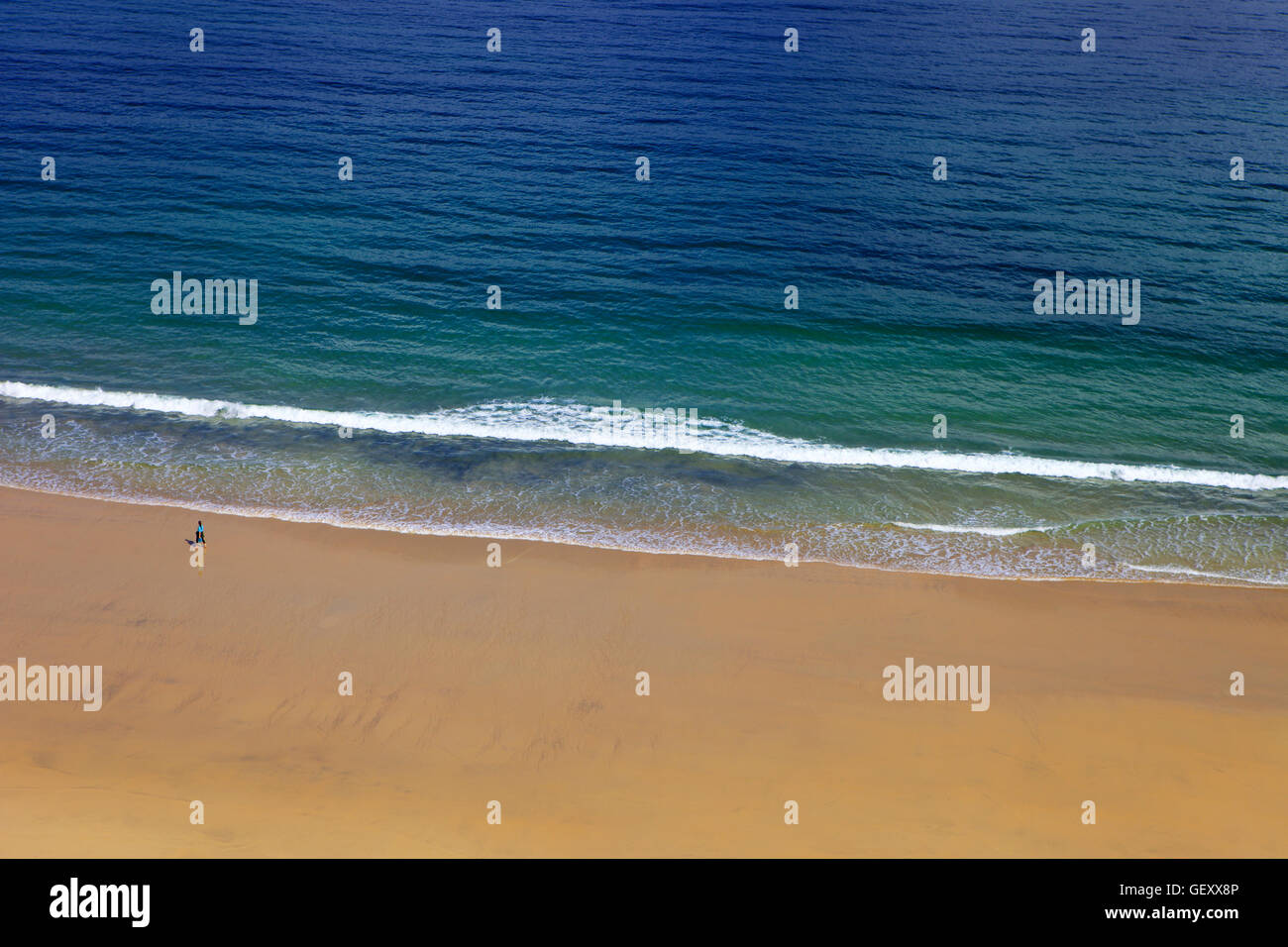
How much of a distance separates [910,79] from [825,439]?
30.8 metres

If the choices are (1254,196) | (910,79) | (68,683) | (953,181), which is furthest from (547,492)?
(910,79)

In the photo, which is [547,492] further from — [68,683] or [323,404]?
[68,683]

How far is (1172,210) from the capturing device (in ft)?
104

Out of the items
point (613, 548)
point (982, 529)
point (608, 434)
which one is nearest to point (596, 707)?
point (613, 548)

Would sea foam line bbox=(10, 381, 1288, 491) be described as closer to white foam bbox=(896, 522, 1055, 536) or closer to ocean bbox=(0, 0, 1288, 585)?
ocean bbox=(0, 0, 1288, 585)

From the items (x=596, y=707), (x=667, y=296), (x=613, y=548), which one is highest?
(x=667, y=296)

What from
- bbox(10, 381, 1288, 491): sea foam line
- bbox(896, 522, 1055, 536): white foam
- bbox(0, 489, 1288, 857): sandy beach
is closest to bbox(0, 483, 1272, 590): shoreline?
bbox(0, 489, 1288, 857): sandy beach

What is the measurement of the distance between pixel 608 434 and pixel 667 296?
781cm

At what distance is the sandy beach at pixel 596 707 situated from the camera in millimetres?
11070

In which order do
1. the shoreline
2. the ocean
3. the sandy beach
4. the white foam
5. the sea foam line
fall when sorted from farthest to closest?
the sea foam line < the ocean < the white foam < the shoreline < the sandy beach

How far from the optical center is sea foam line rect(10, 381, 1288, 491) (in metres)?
20.2

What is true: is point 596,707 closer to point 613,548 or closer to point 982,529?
point 613,548

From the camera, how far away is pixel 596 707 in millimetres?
12844

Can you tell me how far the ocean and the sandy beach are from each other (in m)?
1.55
